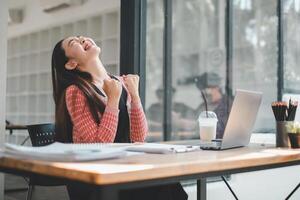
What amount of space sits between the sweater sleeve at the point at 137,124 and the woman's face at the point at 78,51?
31 cm

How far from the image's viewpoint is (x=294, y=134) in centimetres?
180

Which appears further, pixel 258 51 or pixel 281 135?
pixel 258 51

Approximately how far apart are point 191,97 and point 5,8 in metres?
2.77

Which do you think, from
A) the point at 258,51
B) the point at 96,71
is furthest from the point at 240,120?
the point at 258,51

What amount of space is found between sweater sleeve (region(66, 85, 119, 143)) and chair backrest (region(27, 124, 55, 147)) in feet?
1.85

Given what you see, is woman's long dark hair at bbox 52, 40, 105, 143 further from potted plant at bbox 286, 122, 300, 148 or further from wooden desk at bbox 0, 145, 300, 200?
potted plant at bbox 286, 122, 300, 148

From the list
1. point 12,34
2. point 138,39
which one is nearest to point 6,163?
point 138,39

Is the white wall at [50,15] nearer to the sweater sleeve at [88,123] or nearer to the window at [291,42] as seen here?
the window at [291,42]

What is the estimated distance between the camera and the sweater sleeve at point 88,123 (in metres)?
1.63

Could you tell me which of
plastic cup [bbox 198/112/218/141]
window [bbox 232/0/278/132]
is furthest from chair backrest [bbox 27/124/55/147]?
window [bbox 232/0/278/132]

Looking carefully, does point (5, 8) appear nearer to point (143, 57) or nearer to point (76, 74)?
point (143, 57)

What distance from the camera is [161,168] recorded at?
969 millimetres

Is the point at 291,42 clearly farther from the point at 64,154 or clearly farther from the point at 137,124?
the point at 64,154

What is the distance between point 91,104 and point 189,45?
4.28 m
